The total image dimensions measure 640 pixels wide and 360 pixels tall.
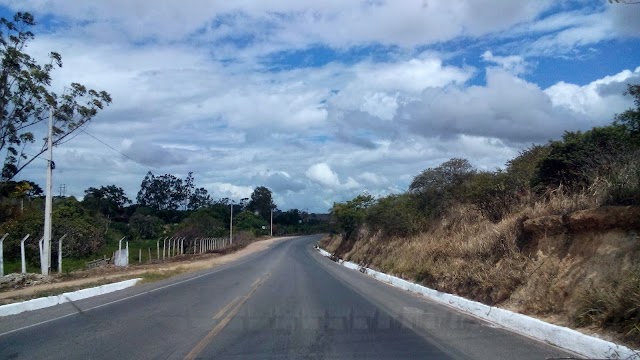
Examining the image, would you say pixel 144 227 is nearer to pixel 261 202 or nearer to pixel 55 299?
pixel 55 299

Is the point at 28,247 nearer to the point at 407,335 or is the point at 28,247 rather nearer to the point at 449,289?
the point at 449,289

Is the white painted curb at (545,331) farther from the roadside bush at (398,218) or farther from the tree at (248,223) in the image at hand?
the tree at (248,223)

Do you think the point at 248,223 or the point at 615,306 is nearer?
the point at 615,306

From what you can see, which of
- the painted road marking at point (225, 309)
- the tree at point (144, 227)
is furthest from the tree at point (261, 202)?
the painted road marking at point (225, 309)

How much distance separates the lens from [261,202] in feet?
595

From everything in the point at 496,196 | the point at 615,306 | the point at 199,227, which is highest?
the point at 496,196

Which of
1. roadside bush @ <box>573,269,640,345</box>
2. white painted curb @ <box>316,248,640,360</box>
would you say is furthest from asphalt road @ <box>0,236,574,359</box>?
roadside bush @ <box>573,269,640,345</box>

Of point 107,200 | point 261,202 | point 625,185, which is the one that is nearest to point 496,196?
point 625,185

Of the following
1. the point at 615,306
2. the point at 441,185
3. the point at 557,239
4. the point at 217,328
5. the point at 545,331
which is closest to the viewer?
the point at 615,306

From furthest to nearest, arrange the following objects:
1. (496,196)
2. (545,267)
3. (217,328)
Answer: (496,196) < (545,267) < (217,328)

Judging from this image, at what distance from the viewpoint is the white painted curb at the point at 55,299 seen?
17016 millimetres

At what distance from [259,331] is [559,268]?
22.3ft

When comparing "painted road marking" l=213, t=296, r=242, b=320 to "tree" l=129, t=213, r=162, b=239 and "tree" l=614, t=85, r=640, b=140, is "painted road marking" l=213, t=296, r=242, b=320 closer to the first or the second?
"tree" l=614, t=85, r=640, b=140

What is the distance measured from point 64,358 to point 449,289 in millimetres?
12767
